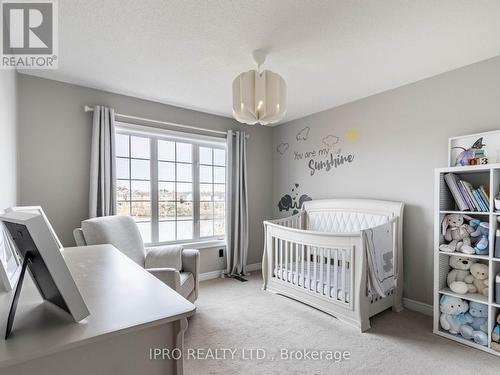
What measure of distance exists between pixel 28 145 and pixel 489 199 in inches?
154

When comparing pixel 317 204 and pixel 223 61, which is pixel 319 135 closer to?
pixel 317 204

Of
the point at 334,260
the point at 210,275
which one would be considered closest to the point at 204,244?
the point at 210,275

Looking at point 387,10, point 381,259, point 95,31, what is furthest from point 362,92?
point 95,31

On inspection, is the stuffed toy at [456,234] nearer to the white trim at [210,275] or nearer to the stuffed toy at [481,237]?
the stuffed toy at [481,237]

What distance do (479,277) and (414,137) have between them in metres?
1.34

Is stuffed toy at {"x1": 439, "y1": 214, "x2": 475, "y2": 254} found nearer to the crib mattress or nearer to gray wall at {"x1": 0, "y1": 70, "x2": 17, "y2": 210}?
the crib mattress

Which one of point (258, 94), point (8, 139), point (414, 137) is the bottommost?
point (8, 139)

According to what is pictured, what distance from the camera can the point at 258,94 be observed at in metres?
1.84

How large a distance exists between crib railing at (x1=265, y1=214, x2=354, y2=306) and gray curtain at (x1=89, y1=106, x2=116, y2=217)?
5.89ft

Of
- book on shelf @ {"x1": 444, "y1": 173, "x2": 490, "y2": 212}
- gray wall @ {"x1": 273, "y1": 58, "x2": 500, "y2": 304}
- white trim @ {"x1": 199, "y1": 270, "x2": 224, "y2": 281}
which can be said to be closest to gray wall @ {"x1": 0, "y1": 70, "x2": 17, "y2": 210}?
white trim @ {"x1": 199, "y1": 270, "x2": 224, "y2": 281}

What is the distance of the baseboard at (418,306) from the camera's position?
2482 millimetres

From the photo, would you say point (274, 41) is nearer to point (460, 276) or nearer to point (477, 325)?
point (460, 276)

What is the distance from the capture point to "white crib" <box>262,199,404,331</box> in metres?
2.25

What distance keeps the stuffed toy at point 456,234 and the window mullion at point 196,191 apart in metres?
2.73
